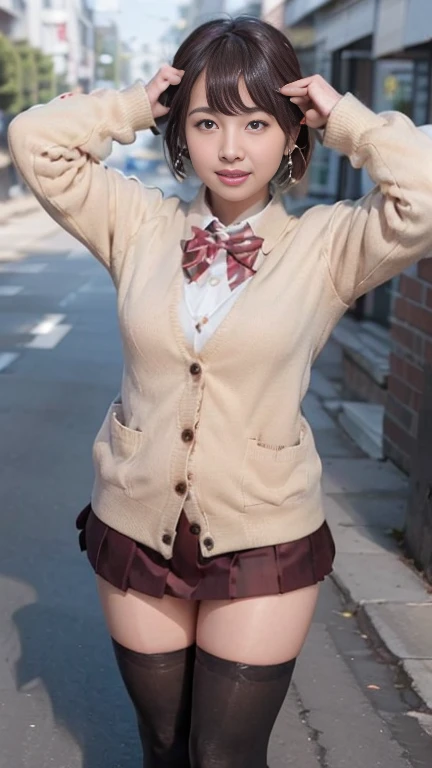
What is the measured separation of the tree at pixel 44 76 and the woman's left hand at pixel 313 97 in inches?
1823

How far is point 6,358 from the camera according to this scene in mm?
10523

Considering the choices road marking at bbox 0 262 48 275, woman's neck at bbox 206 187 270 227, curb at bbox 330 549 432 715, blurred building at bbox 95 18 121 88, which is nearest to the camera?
woman's neck at bbox 206 187 270 227

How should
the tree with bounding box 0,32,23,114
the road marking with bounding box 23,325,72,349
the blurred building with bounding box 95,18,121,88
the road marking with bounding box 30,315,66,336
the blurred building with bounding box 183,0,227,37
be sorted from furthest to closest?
the blurred building with bounding box 95,18,121,88
the tree with bounding box 0,32,23,114
the road marking with bounding box 30,315,66,336
the road marking with bounding box 23,325,72,349
the blurred building with bounding box 183,0,227,37

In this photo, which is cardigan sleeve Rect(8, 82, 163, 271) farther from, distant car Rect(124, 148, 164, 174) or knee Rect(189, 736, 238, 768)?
distant car Rect(124, 148, 164, 174)

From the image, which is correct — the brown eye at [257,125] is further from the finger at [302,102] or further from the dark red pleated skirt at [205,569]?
the dark red pleated skirt at [205,569]

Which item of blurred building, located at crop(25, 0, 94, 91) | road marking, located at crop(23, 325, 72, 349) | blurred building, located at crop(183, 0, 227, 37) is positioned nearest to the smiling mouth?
blurred building, located at crop(183, 0, 227, 37)

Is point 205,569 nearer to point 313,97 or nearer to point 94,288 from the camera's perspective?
point 313,97

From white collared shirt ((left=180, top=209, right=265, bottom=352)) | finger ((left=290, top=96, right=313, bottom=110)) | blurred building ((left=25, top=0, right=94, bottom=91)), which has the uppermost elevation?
finger ((left=290, top=96, right=313, bottom=110))

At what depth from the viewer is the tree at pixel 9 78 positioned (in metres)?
37.3

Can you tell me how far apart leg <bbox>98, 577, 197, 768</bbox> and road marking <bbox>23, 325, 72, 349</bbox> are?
8.86m

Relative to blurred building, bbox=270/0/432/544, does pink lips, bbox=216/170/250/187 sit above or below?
above

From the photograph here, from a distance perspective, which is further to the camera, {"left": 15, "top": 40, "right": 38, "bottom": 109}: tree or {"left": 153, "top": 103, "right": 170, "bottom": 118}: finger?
{"left": 15, "top": 40, "right": 38, "bottom": 109}: tree

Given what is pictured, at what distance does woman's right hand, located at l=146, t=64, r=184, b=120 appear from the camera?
7.79 feet

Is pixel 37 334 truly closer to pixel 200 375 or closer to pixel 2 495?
pixel 2 495
